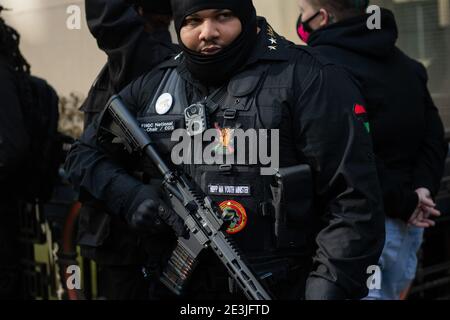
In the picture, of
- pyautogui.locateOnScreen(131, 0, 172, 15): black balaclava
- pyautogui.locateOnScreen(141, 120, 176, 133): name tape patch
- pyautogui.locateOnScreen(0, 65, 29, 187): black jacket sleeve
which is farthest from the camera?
pyautogui.locateOnScreen(0, 65, 29, 187): black jacket sleeve

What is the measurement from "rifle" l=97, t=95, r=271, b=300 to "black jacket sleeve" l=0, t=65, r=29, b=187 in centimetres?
106

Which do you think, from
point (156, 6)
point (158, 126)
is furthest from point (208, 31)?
point (156, 6)

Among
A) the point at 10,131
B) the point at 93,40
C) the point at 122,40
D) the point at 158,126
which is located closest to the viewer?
the point at 158,126

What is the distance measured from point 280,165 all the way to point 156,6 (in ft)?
4.27

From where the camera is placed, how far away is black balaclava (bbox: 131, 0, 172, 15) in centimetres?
341

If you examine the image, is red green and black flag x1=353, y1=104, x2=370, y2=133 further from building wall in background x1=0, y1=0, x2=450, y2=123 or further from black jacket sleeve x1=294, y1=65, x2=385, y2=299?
building wall in background x1=0, y1=0, x2=450, y2=123

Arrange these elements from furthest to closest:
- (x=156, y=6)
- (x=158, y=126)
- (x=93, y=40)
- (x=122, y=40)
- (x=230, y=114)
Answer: (x=93, y=40) < (x=156, y=6) < (x=122, y=40) < (x=158, y=126) < (x=230, y=114)

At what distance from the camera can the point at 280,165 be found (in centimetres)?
245

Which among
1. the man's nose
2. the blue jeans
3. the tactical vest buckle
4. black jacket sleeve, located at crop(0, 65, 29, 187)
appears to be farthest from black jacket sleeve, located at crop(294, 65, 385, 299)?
black jacket sleeve, located at crop(0, 65, 29, 187)

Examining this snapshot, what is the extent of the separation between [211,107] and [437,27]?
9.10 feet

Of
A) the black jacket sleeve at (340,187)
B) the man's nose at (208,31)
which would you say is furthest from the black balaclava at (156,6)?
the black jacket sleeve at (340,187)

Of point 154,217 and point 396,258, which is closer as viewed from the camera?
point 154,217

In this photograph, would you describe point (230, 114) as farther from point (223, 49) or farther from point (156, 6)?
point (156, 6)
